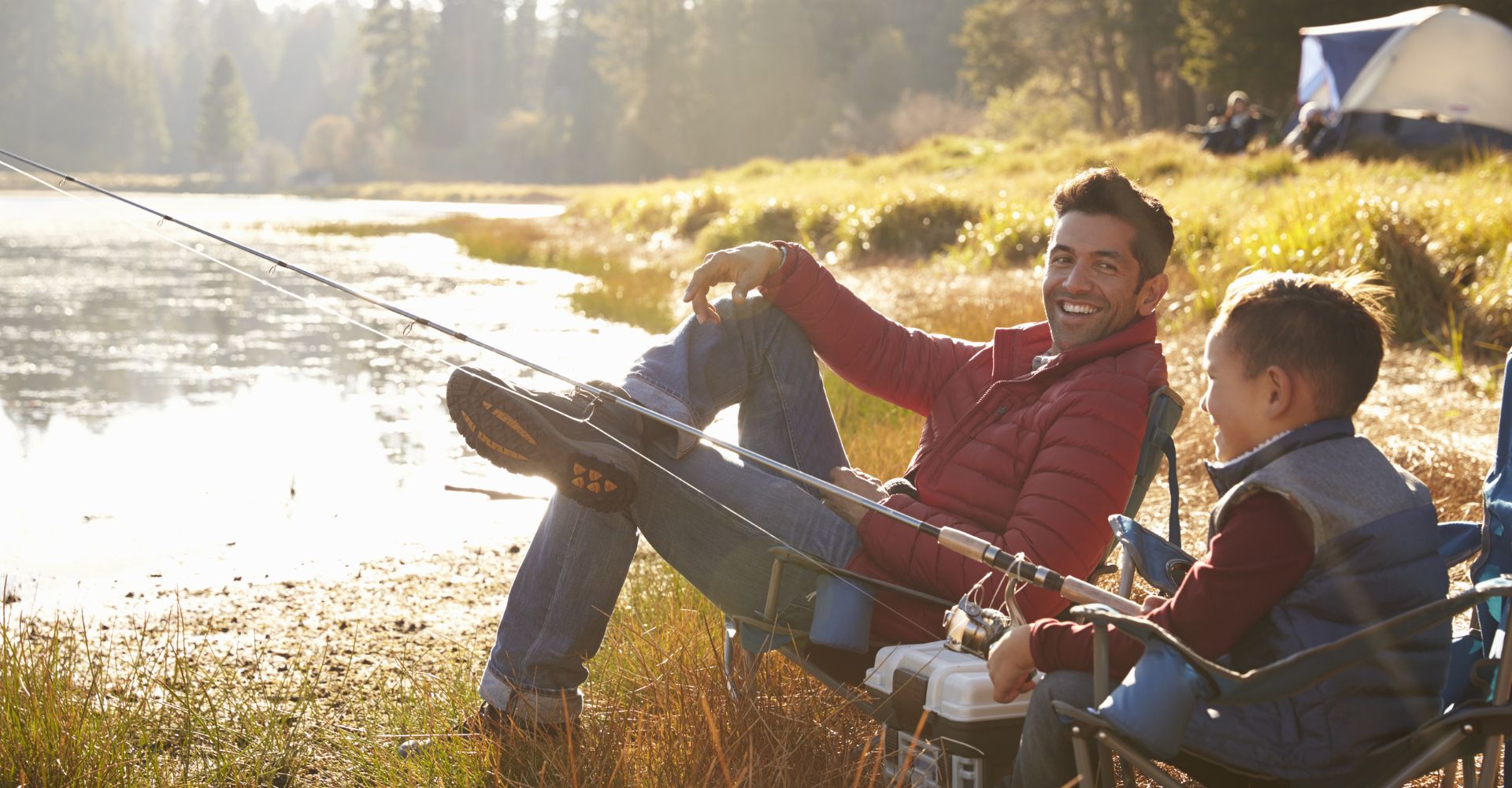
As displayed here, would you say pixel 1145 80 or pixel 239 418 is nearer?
pixel 239 418

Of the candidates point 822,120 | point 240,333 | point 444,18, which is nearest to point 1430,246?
point 240,333

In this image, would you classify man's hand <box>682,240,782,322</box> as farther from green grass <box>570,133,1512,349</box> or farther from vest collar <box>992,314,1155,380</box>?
green grass <box>570,133,1512,349</box>

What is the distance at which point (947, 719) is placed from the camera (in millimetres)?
2029

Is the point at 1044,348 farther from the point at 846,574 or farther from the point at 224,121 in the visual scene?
the point at 224,121

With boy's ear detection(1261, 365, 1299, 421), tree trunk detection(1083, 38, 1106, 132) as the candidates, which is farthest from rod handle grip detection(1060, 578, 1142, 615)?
tree trunk detection(1083, 38, 1106, 132)

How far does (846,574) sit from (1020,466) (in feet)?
1.36

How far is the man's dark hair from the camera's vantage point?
2506mm

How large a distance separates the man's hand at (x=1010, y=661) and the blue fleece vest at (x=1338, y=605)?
0.24m

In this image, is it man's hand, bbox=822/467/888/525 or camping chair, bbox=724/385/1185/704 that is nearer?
camping chair, bbox=724/385/1185/704

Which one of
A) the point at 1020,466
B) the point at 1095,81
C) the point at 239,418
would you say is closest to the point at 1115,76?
the point at 1095,81

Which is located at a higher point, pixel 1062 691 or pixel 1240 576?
pixel 1240 576

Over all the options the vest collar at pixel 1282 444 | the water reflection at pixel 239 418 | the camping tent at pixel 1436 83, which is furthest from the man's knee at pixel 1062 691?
the camping tent at pixel 1436 83

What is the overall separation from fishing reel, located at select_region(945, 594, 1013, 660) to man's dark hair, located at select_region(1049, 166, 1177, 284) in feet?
2.70

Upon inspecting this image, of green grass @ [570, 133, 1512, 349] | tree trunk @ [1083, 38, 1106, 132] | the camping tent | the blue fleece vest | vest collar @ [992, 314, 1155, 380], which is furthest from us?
tree trunk @ [1083, 38, 1106, 132]
